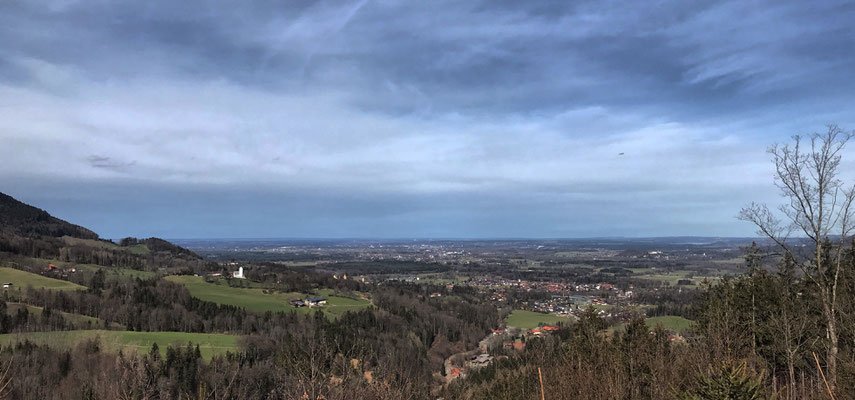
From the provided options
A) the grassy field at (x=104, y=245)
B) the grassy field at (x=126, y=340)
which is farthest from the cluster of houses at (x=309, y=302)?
the grassy field at (x=104, y=245)

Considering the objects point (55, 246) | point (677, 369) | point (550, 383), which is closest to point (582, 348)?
point (550, 383)

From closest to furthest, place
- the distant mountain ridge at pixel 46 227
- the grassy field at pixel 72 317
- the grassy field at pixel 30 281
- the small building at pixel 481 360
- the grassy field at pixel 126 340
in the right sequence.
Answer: the grassy field at pixel 126 340
the small building at pixel 481 360
the grassy field at pixel 72 317
the grassy field at pixel 30 281
the distant mountain ridge at pixel 46 227

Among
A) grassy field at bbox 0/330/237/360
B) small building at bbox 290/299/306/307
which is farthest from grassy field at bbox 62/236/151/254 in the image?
grassy field at bbox 0/330/237/360

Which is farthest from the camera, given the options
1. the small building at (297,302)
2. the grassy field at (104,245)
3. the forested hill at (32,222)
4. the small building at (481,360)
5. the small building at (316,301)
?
the forested hill at (32,222)

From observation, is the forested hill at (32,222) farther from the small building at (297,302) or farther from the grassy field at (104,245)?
the small building at (297,302)

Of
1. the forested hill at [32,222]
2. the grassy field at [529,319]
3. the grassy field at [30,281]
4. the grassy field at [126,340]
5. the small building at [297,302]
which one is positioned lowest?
the grassy field at [529,319]

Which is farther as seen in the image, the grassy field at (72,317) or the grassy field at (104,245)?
the grassy field at (104,245)
